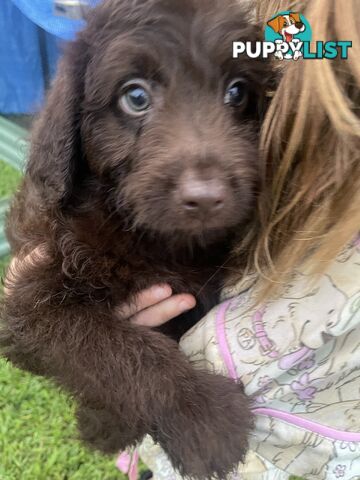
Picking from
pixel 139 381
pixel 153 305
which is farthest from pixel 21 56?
pixel 139 381

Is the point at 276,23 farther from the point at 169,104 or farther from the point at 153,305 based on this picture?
the point at 153,305

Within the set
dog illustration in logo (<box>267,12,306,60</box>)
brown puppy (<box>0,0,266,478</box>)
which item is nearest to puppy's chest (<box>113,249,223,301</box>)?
brown puppy (<box>0,0,266,478</box>)

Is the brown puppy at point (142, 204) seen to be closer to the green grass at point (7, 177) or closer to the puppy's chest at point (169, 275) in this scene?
the puppy's chest at point (169, 275)

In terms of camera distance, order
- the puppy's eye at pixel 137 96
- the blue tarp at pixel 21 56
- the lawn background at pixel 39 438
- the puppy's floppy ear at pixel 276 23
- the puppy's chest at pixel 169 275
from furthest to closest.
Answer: the blue tarp at pixel 21 56 < the lawn background at pixel 39 438 < the puppy's chest at pixel 169 275 < the puppy's eye at pixel 137 96 < the puppy's floppy ear at pixel 276 23

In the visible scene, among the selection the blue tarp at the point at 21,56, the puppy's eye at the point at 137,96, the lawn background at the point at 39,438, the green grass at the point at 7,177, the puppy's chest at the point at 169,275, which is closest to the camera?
the puppy's eye at the point at 137,96

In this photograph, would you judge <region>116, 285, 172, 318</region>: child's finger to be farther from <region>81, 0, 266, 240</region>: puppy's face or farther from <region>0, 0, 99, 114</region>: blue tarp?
<region>0, 0, 99, 114</region>: blue tarp

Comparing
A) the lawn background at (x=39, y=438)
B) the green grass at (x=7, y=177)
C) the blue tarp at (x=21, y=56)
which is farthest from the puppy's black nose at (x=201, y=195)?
the green grass at (x=7, y=177)
